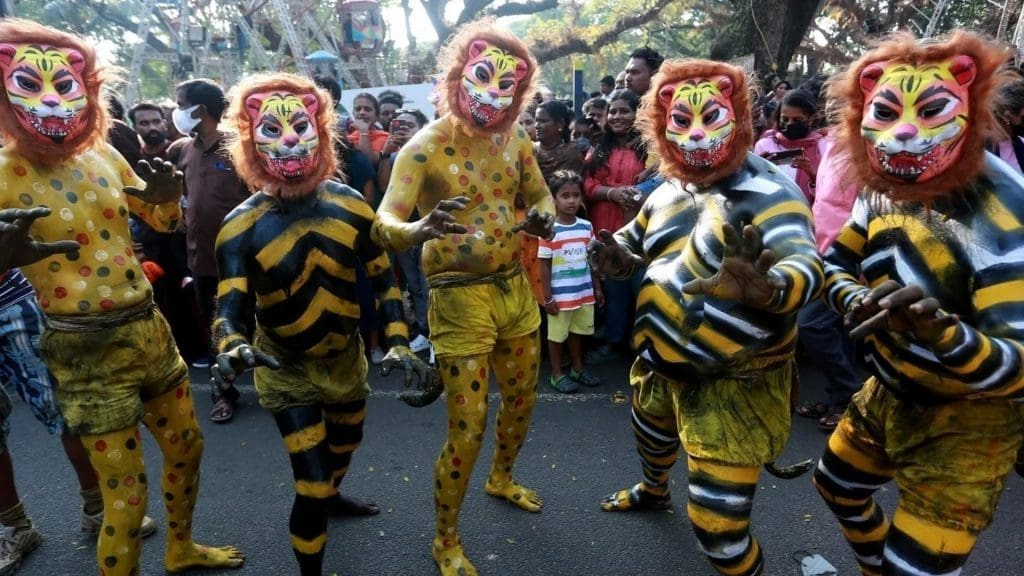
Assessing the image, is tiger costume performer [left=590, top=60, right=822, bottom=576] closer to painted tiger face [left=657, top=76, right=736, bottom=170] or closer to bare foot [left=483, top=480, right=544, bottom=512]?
painted tiger face [left=657, top=76, right=736, bottom=170]

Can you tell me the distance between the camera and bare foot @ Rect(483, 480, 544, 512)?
3.32 metres

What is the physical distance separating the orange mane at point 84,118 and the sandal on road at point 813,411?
4.10 meters

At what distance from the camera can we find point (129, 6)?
25.0m

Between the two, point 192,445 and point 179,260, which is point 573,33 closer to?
point 179,260

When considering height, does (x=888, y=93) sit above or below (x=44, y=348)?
above

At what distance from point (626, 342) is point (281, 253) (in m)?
3.58

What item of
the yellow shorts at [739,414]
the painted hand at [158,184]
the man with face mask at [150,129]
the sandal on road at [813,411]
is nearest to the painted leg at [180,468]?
the painted hand at [158,184]

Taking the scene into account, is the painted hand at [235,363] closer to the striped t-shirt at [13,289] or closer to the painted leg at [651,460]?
the striped t-shirt at [13,289]

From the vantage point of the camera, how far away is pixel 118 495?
241 centimetres

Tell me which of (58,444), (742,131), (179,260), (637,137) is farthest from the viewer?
(179,260)

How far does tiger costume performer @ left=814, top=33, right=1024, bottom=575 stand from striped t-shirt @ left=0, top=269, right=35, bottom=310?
129 inches

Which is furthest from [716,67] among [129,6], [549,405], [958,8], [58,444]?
[129,6]

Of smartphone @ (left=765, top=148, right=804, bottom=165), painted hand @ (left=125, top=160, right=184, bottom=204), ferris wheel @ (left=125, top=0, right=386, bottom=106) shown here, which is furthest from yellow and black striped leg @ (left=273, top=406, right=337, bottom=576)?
ferris wheel @ (left=125, top=0, right=386, bottom=106)

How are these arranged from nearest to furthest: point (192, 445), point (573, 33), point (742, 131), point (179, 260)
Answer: point (742, 131)
point (192, 445)
point (179, 260)
point (573, 33)
